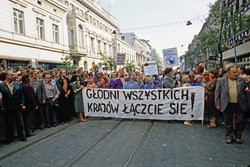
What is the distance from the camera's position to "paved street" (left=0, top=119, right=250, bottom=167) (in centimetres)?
471

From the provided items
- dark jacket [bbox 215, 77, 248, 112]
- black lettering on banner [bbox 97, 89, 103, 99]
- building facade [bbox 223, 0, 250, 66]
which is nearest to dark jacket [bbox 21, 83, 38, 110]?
black lettering on banner [bbox 97, 89, 103, 99]

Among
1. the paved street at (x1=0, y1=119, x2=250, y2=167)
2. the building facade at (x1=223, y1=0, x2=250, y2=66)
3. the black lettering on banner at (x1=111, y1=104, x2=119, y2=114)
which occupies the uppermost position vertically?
the building facade at (x1=223, y1=0, x2=250, y2=66)

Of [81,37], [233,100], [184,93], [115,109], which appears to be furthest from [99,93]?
[81,37]

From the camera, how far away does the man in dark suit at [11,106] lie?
21.3 ft

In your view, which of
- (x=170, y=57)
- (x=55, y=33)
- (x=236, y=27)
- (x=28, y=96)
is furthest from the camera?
(x=55, y=33)

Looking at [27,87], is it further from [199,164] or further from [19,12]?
[19,12]

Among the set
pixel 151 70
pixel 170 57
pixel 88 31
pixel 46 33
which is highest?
pixel 88 31

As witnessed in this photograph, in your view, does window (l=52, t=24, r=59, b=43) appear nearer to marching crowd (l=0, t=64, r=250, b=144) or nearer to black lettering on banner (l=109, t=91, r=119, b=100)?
marching crowd (l=0, t=64, r=250, b=144)

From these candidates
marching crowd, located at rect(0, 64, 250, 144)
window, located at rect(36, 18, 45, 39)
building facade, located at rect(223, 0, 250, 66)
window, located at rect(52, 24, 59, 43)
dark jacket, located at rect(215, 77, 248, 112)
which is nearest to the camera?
dark jacket, located at rect(215, 77, 248, 112)

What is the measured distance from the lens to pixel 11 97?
652 cm

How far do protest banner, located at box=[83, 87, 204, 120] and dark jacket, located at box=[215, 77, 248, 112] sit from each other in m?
1.97

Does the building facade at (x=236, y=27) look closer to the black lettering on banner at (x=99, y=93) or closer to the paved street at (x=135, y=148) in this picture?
the black lettering on banner at (x=99, y=93)

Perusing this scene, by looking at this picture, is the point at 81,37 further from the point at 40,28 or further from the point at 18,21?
the point at 18,21

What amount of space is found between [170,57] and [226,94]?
4957mm
